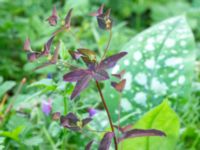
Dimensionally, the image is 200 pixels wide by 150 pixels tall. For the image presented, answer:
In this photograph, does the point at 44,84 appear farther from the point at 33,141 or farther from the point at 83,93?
the point at 83,93

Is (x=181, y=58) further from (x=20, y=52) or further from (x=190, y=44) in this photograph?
(x=20, y=52)

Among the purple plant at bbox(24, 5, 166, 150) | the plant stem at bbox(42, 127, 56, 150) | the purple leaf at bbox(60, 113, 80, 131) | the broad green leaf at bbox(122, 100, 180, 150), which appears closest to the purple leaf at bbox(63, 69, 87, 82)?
the purple plant at bbox(24, 5, 166, 150)

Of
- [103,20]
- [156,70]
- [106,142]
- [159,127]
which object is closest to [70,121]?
[106,142]

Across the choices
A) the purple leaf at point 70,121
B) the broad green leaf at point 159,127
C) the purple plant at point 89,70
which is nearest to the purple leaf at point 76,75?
the purple plant at point 89,70

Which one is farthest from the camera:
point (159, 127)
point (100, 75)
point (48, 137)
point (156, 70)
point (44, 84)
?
point (156, 70)

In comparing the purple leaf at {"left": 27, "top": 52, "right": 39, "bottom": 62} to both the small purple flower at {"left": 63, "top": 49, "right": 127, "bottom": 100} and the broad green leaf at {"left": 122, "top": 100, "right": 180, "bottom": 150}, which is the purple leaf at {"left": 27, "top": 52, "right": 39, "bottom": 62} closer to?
the small purple flower at {"left": 63, "top": 49, "right": 127, "bottom": 100}

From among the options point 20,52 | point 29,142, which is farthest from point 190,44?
point 20,52

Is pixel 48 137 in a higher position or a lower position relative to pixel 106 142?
lower

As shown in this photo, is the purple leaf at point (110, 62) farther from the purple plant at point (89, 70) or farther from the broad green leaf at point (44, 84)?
the broad green leaf at point (44, 84)
